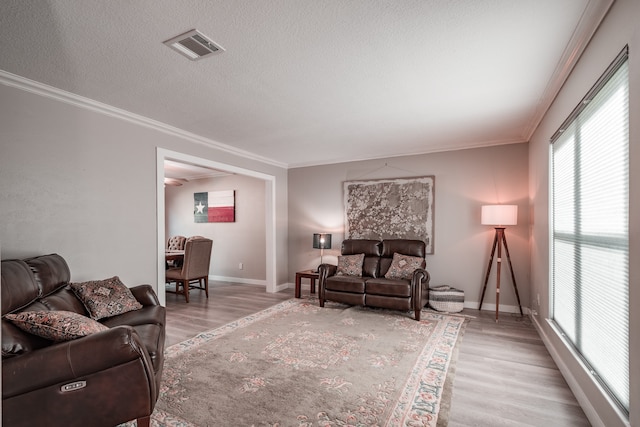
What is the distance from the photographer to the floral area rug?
221cm

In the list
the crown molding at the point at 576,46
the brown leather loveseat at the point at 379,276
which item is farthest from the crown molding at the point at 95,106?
the crown molding at the point at 576,46

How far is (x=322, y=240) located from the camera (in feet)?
18.4

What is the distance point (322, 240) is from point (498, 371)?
3.26 meters

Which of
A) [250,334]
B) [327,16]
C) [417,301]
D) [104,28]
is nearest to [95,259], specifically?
[250,334]

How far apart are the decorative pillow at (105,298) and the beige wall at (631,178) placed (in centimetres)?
340

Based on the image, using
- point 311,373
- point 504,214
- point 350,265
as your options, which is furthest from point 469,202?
point 311,373

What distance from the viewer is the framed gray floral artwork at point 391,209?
5.17 m

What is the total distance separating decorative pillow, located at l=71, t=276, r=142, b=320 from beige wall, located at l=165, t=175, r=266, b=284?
3.83 meters

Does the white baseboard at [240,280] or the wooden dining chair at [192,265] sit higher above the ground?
the wooden dining chair at [192,265]

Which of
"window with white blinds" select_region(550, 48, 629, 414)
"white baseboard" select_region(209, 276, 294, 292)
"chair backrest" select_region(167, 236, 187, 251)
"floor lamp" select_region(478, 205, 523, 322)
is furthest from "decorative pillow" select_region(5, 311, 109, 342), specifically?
"chair backrest" select_region(167, 236, 187, 251)

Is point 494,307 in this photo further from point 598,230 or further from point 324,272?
point 598,230

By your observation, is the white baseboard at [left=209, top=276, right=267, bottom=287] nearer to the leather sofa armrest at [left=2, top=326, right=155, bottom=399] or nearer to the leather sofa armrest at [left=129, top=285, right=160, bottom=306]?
the leather sofa armrest at [left=129, top=285, right=160, bottom=306]

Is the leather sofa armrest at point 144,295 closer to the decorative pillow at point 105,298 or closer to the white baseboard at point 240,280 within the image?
the decorative pillow at point 105,298

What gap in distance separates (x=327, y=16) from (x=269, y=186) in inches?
167
